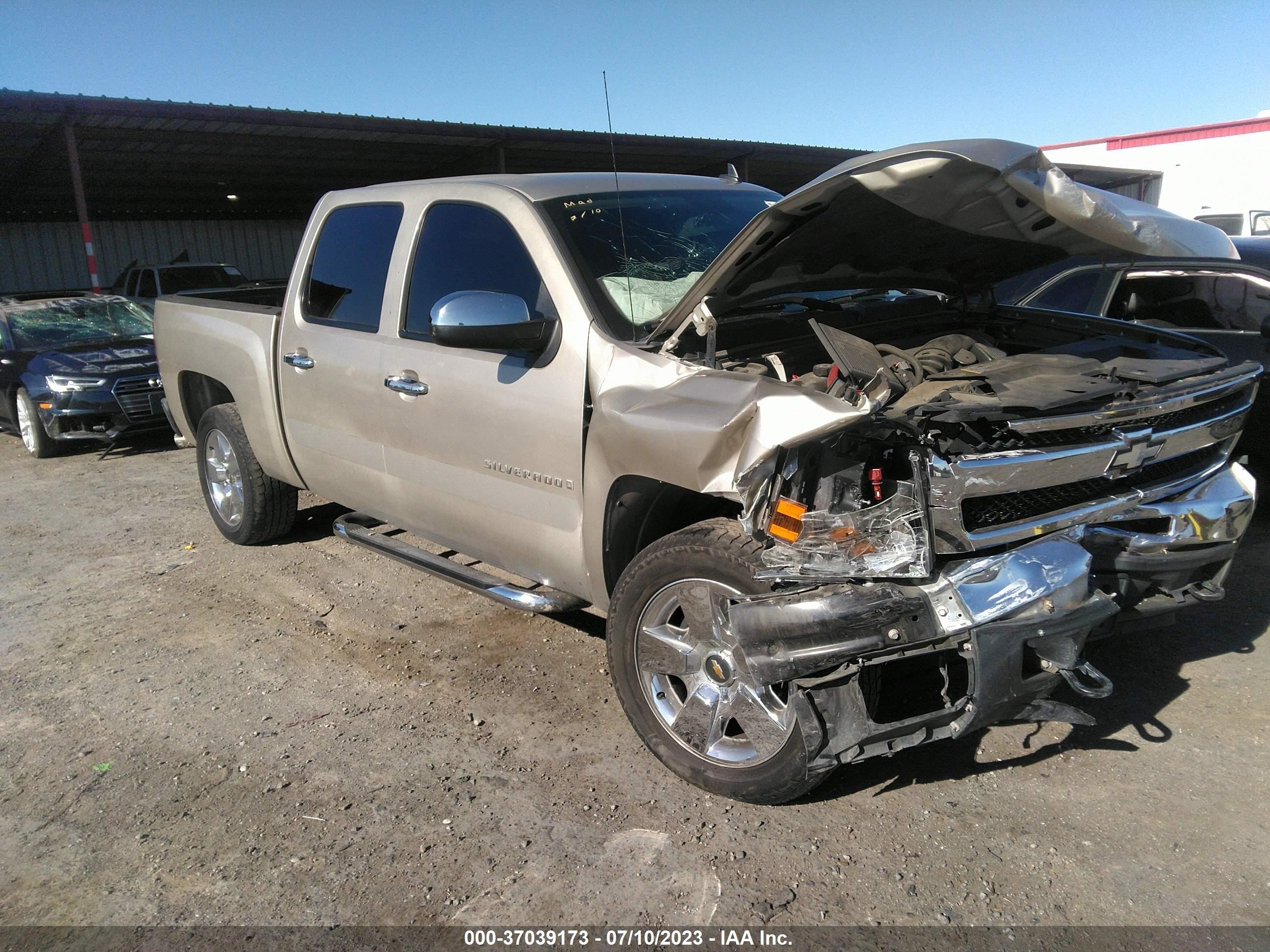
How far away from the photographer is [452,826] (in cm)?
300

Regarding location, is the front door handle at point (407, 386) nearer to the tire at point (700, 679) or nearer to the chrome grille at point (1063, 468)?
the tire at point (700, 679)

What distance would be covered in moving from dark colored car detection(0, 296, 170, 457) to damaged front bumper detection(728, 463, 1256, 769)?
8.22m

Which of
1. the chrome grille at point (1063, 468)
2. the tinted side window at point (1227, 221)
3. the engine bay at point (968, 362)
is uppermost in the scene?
the tinted side window at point (1227, 221)

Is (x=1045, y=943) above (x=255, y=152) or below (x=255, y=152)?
below

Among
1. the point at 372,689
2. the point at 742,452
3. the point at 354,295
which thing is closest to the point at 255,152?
the point at 354,295

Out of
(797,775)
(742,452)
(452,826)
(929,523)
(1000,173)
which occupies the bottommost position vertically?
(452,826)

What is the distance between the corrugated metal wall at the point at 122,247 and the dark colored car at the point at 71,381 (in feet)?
48.0

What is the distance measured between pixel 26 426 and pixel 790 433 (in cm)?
942

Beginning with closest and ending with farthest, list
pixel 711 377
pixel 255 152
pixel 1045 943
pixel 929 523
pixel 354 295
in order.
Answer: pixel 1045 943, pixel 929 523, pixel 711 377, pixel 354 295, pixel 255 152

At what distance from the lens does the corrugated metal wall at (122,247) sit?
25.3 meters

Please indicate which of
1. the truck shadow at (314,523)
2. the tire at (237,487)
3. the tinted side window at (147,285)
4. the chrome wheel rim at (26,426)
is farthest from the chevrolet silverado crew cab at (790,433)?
the tinted side window at (147,285)

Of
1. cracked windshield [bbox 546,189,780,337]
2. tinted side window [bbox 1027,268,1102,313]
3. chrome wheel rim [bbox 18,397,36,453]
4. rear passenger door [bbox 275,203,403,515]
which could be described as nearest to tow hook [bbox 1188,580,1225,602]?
cracked windshield [bbox 546,189,780,337]

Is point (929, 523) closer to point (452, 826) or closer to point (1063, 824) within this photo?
point (1063, 824)

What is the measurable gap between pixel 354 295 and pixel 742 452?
8.36 feet
